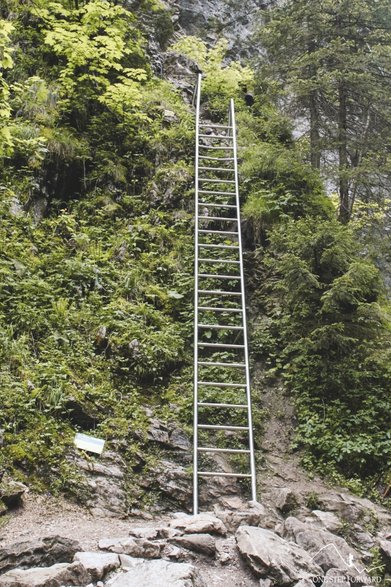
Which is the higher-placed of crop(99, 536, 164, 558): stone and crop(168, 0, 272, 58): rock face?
crop(168, 0, 272, 58): rock face

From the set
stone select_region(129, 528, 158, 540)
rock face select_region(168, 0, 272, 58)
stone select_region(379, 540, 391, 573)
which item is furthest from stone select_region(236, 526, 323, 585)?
rock face select_region(168, 0, 272, 58)

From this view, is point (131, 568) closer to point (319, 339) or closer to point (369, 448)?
point (369, 448)

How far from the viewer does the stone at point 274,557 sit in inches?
144

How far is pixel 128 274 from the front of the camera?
26.7 ft

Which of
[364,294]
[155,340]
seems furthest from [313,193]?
[155,340]

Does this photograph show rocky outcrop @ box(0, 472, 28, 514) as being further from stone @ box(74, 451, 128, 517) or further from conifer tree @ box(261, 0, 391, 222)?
conifer tree @ box(261, 0, 391, 222)

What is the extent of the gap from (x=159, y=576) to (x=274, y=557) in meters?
0.92

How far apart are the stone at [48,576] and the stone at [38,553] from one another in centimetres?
13

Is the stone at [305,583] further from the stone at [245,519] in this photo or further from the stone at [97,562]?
the stone at [97,562]

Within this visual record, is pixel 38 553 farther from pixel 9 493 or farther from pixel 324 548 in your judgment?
pixel 324 548

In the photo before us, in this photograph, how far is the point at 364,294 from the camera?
7.28 meters

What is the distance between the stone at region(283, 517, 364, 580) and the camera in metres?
4.05

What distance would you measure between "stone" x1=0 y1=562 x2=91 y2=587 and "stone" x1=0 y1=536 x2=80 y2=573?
13 centimetres

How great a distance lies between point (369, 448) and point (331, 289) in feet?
6.37
